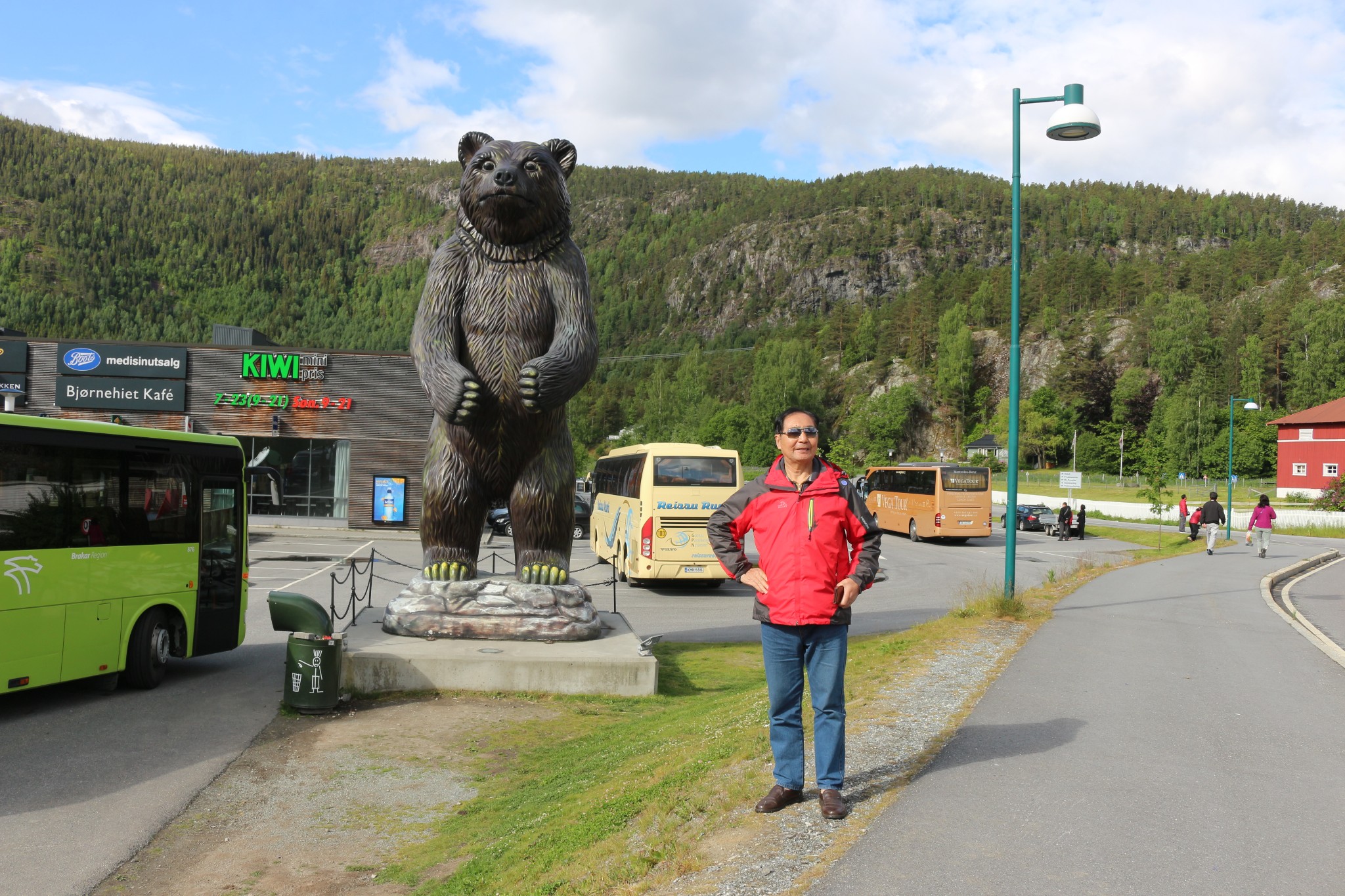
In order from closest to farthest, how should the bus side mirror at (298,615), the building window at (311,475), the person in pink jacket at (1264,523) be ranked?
the bus side mirror at (298,615) < the person in pink jacket at (1264,523) < the building window at (311,475)

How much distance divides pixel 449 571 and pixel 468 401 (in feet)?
5.72

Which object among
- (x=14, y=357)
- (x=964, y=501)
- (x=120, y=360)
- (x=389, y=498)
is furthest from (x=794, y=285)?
(x=14, y=357)

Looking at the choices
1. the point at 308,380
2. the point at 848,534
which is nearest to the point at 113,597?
the point at 848,534

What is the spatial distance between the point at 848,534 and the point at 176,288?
5497 inches

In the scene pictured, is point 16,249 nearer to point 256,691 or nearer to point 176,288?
point 176,288

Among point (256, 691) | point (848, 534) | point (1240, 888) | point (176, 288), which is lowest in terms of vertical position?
point (256, 691)

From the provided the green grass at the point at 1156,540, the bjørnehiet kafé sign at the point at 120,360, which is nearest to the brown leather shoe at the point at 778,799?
the green grass at the point at 1156,540

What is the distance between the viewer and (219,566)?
922 centimetres

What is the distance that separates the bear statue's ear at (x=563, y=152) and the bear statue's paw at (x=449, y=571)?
3.48 meters

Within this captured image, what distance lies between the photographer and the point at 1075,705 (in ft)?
21.0

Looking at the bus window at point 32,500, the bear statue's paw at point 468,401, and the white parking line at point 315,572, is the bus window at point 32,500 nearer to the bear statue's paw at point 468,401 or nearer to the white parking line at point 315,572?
the bear statue's paw at point 468,401

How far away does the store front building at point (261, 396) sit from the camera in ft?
93.2

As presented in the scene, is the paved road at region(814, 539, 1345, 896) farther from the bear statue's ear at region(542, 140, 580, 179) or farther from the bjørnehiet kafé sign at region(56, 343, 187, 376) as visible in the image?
the bjørnehiet kafé sign at region(56, 343, 187, 376)

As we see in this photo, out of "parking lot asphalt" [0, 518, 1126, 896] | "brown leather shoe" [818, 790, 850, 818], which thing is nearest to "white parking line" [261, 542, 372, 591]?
"parking lot asphalt" [0, 518, 1126, 896]
